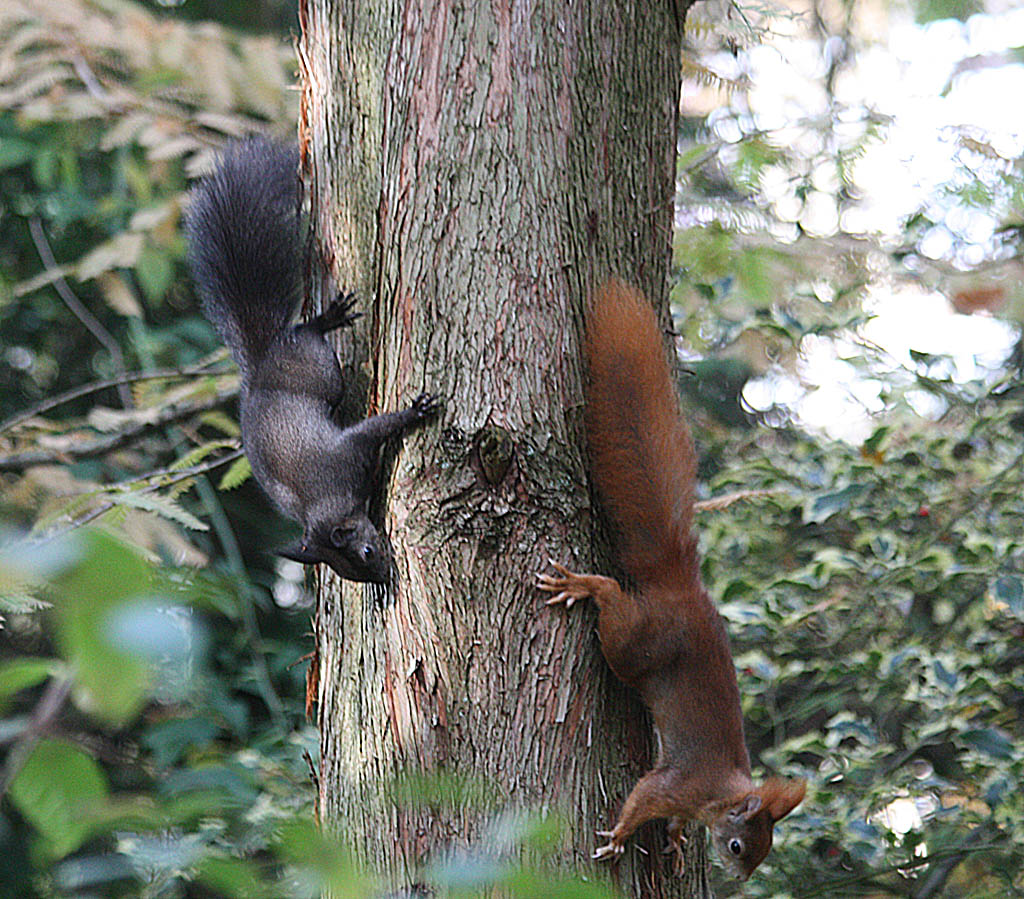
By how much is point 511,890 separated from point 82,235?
400 centimetres

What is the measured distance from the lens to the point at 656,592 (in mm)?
1490

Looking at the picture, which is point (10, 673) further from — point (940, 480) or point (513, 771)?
point (940, 480)

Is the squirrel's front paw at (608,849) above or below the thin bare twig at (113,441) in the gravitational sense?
below

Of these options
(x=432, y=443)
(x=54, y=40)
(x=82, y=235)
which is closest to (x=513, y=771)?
(x=432, y=443)

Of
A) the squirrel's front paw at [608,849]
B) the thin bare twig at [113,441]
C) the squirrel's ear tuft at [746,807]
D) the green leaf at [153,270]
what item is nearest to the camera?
the squirrel's front paw at [608,849]

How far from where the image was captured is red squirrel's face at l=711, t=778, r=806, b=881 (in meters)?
1.76

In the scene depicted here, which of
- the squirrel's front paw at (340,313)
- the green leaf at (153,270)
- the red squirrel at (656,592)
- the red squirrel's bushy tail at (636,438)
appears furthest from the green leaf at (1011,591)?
the green leaf at (153,270)

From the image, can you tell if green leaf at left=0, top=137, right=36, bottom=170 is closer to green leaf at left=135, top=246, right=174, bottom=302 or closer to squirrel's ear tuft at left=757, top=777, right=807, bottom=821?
green leaf at left=135, top=246, right=174, bottom=302

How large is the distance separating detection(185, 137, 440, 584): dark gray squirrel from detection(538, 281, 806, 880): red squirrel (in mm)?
375

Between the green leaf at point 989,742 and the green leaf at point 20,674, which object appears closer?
the green leaf at point 20,674

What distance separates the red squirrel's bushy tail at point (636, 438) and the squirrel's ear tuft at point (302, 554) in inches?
18.3

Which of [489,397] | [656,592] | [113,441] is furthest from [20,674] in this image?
[113,441]

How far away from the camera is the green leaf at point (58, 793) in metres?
0.39

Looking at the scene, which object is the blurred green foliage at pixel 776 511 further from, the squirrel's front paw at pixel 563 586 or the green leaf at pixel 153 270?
the squirrel's front paw at pixel 563 586
